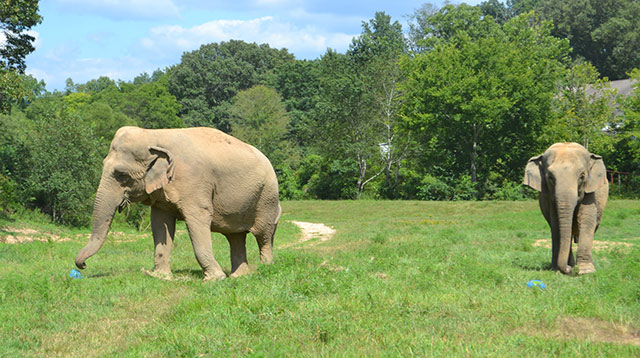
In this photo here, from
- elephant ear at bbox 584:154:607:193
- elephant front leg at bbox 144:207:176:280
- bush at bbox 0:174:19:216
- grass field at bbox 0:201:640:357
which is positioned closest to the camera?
grass field at bbox 0:201:640:357

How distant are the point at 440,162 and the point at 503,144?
211 inches

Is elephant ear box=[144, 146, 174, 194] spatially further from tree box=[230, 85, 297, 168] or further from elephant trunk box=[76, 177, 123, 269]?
tree box=[230, 85, 297, 168]

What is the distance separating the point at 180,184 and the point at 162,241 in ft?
4.57

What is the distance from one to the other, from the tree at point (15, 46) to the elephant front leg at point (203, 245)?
15.9 metres

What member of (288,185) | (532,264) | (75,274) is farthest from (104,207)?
(288,185)

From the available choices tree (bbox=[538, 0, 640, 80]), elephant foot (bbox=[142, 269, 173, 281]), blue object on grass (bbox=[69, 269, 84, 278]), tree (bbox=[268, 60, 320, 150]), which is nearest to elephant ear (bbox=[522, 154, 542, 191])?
elephant foot (bbox=[142, 269, 173, 281])

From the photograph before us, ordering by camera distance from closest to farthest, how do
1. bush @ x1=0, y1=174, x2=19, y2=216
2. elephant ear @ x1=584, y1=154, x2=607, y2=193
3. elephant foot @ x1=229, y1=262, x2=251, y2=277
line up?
elephant foot @ x1=229, y1=262, x2=251, y2=277 < elephant ear @ x1=584, y1=154, x2=607, y2=193 < bush @ x1=0, y1=174, x2=19, y2=216

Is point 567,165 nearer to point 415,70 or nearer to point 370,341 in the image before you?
point 370,341

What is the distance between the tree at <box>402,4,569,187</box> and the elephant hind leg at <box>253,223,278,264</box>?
119ft

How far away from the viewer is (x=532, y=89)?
48469 mm

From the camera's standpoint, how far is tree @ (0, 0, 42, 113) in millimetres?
24234

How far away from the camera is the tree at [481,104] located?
4844 cm

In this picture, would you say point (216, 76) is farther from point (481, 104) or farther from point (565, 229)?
point (565, 229)

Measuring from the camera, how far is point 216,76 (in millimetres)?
95938
